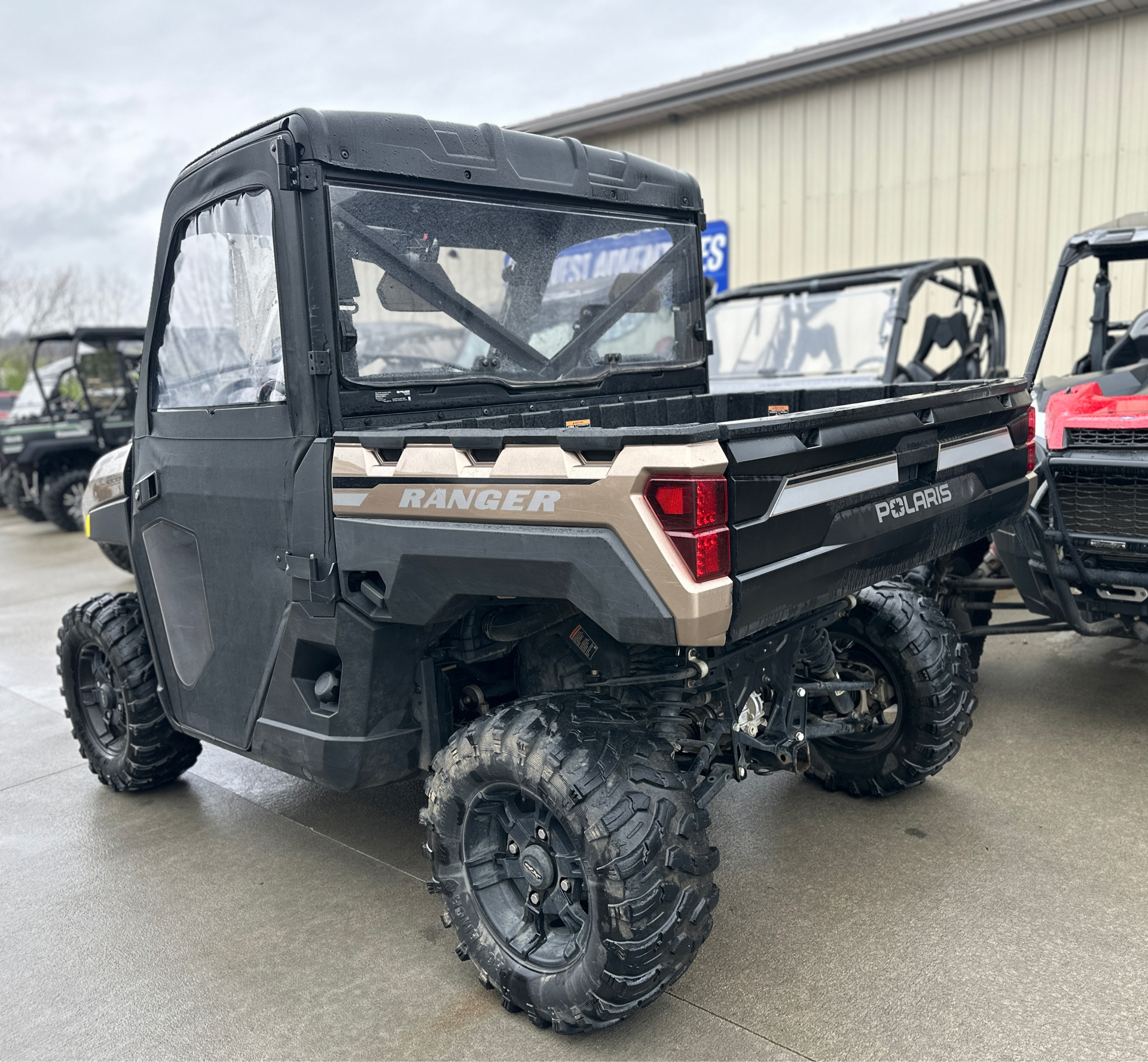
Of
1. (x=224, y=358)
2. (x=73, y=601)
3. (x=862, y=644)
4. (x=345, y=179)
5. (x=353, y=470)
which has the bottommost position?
(x=73, y=601)

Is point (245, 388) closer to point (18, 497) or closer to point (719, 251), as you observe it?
point (719, 251)

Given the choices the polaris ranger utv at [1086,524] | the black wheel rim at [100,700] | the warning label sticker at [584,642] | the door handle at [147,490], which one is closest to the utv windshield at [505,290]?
the warning label sticker at [584,642]

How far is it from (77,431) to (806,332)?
8.97 m

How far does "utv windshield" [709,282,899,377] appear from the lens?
687 centimetres

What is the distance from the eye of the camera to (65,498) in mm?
12305

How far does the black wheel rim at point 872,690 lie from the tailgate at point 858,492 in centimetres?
71

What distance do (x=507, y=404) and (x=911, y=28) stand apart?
22.8ft

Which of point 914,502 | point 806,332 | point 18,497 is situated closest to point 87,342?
point 18,497

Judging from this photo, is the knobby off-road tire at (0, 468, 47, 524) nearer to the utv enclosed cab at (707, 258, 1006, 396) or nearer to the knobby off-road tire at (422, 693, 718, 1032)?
the utv enclosed cab at (707, 258, 1006, 396)

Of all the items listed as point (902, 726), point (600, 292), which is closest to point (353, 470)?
point (600, 292)

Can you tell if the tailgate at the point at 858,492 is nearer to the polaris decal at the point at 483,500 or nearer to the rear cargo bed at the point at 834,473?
the rear cargo bed at the point at 834,473

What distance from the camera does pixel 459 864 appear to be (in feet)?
9.11

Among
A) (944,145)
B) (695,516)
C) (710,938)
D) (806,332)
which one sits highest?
(944,145)

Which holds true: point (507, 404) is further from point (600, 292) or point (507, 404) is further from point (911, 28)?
point (911, 28)
